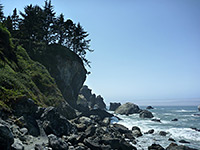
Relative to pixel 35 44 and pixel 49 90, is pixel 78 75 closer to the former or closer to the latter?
pixel 35 44

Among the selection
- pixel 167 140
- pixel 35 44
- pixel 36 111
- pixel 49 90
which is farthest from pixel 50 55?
pixel 167 140

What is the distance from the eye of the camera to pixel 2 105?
34.3ft

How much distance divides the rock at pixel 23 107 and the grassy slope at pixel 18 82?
0.37m

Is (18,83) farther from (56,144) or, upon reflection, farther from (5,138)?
(5,138)

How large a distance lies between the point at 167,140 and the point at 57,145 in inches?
879

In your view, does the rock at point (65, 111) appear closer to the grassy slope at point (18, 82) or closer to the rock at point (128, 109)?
the grassy slope at point (18, 82)

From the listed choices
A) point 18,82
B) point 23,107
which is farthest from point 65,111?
point 23,107

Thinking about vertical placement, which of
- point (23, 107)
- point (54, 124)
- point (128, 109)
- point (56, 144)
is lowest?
point (128, 109)

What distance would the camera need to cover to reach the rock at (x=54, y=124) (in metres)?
12.1

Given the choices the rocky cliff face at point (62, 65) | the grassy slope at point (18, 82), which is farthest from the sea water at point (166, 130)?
the rocky cliff face at point (62, 65)

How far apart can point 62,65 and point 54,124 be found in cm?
2844

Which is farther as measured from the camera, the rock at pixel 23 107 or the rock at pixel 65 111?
the rock at pixel 65 111

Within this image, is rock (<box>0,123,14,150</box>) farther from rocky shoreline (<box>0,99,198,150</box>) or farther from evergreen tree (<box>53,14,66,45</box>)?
evergreen tree (<box>53,14,66,45</box>)

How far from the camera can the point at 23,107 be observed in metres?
11.9
